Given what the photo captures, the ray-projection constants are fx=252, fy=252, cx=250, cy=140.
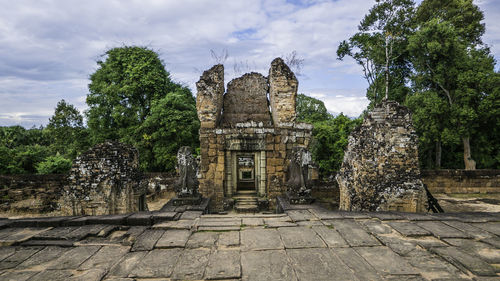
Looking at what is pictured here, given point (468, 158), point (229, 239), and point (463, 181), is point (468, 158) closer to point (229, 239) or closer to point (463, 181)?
point (463, 181)

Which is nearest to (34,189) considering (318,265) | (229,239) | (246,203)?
(246,203)

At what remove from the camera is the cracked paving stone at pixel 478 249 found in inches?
128

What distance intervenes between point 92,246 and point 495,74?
18.3 meters

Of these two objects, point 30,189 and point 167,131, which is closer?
point 30,189

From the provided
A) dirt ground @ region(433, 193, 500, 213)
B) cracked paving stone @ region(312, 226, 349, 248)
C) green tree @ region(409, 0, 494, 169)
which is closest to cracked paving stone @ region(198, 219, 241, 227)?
cracked paving stone @ region(312, 226, 349, 248)

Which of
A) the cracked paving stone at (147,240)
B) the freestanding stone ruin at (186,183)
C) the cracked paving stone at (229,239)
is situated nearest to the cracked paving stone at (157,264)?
the cracked paving stone at (147,240)

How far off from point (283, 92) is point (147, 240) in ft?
27.2

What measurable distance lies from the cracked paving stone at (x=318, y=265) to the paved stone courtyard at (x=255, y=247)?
12 millimetres

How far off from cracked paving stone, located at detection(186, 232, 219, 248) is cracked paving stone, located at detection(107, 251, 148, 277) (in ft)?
2.19

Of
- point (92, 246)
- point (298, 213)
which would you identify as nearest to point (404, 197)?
point (298, 213)

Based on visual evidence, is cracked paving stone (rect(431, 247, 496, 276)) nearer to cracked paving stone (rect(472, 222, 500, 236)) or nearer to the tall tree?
cracked paving stone (rect(472, 222, 500, 236))

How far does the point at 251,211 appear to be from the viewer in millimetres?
10023

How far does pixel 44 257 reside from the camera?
11.3 ft

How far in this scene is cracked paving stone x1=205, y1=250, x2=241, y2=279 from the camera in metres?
2.96
